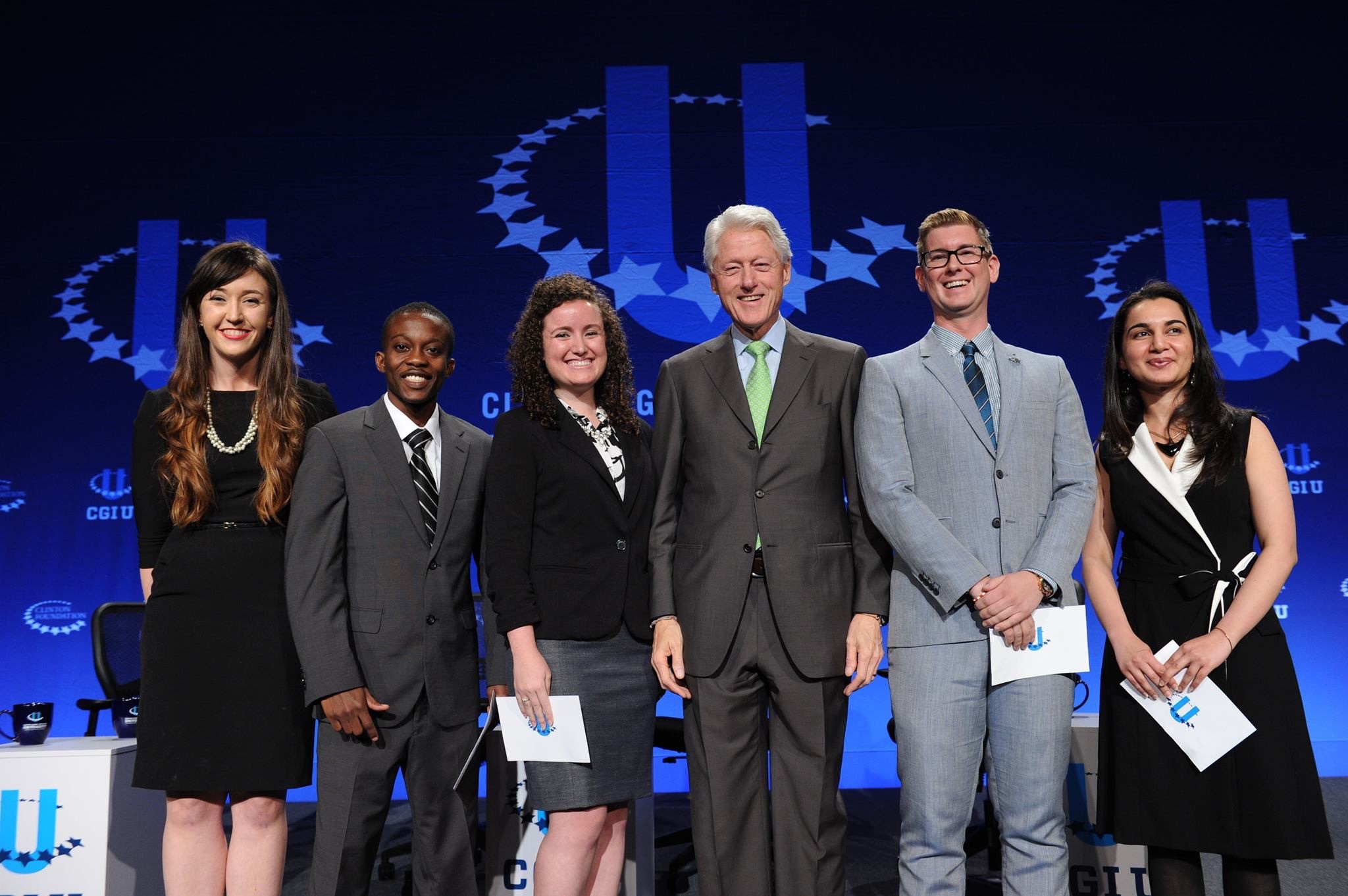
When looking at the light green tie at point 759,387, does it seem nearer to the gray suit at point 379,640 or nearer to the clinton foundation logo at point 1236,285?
the gray suit at point 379,640

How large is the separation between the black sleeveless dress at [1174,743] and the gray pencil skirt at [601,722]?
1.06 metres

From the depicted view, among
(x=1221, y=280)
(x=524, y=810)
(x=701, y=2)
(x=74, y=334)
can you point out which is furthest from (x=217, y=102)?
(x=1221, y=280)

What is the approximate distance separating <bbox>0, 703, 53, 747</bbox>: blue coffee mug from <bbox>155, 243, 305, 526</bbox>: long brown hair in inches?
41.3

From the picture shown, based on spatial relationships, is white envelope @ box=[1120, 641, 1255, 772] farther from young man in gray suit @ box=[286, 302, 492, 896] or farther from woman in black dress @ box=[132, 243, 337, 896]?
woman in black dress @ box=[132, 243, 337, 896]

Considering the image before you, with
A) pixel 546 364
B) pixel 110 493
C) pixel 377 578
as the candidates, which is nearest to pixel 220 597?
pixel 377 578

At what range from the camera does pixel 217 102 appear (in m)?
4.91

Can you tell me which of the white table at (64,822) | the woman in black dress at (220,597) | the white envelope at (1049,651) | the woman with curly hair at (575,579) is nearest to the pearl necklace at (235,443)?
the woman in black dress at (220,597)

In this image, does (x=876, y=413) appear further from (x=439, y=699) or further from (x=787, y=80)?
(x=787, y=80)

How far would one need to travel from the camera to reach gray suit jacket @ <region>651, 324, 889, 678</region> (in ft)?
6.74

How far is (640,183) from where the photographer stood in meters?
4.87

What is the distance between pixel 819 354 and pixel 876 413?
0.19 meters

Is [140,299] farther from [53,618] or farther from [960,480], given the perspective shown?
[960,480]

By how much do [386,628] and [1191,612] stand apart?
1773mm

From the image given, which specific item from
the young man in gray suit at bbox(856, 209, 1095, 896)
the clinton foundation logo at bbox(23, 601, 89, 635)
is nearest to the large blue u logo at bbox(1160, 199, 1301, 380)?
the young man in gray suit at bbox(856, 209, 1095, 896)
